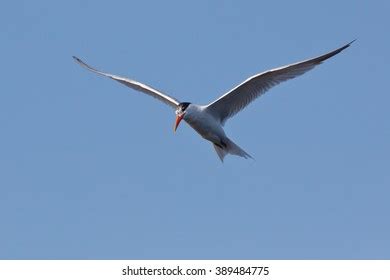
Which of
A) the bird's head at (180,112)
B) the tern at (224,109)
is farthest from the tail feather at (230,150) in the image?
the bird's head at (180,112)

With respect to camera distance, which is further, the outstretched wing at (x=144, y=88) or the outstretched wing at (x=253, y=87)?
the outstretched wing at (x=144, y=88)

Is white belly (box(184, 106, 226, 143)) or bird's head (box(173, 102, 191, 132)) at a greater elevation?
bird's head (box(173, 102, 191, 132))

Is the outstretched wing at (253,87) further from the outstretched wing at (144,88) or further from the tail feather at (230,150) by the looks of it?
the outstretched wing at (144,88)

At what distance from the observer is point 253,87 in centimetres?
1645

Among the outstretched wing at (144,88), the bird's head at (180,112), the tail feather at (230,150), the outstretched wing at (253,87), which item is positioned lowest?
the tail feather at (230,150)

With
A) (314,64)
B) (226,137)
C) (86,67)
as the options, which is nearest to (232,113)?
(226,137)

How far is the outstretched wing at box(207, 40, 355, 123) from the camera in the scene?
1564 cm

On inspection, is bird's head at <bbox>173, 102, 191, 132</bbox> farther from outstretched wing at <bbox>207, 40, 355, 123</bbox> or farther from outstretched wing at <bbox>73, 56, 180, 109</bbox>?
outstretched wing at <bbox>73, 56, 180, 109</bbox>

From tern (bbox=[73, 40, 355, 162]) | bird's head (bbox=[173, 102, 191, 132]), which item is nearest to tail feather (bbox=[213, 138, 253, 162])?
tern (bbox=[73, 40, 355, 162])

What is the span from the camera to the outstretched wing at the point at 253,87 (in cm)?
1564

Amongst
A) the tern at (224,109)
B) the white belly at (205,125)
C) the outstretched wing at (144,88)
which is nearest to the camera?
the tern at (224,109)
